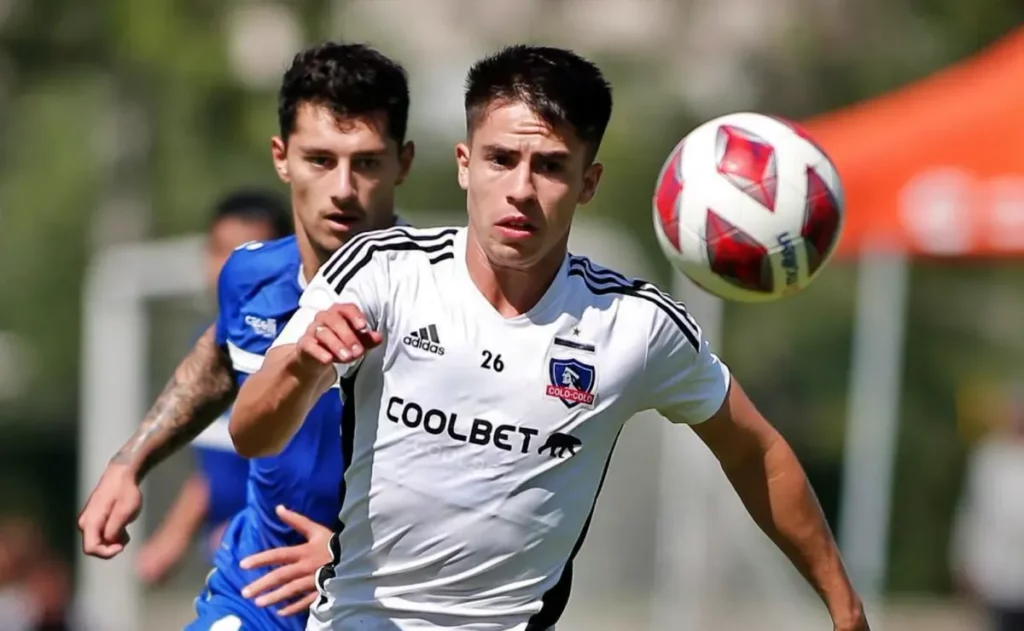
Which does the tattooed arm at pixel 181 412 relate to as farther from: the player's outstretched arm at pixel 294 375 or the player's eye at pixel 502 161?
the player's eye at pixel 502 161

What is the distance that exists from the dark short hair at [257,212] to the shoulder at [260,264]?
2120 mm

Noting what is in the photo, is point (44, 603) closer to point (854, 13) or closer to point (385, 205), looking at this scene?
point (385, 205)

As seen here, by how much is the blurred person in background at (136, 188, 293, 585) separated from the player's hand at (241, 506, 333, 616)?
278cm

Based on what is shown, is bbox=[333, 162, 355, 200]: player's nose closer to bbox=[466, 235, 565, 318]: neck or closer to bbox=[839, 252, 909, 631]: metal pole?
bbox=[466, 235, 565, 318]: neck

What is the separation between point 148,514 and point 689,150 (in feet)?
27.9

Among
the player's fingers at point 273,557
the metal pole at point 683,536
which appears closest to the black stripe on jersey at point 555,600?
the player's fingers at point 273,557

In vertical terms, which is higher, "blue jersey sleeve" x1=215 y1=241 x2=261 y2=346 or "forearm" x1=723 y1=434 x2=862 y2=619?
"blue jersey sleeve" x1=215 y1=241 x2=261 y2=346

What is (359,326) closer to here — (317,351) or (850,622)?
(317,351)

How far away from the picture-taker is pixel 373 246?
4.81 meters

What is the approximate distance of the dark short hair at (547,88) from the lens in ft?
15.7

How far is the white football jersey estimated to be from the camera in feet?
15.6

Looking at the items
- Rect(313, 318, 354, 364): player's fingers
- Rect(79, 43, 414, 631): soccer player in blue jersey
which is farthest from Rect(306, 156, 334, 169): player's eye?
Rect(313, 318, 354, 364): player's fingers

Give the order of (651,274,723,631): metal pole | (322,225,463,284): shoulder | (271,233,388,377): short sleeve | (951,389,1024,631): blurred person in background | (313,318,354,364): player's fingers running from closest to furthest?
1. (313,318,354,364): player's fingers
2. (271,233,388,377): short sleeve
3. (322,225,463,284): shoulder
4. (951,389,1024,631): blurred person in background
5. (651,274,723,631): metal pole

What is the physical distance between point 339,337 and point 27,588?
33.2 feet
